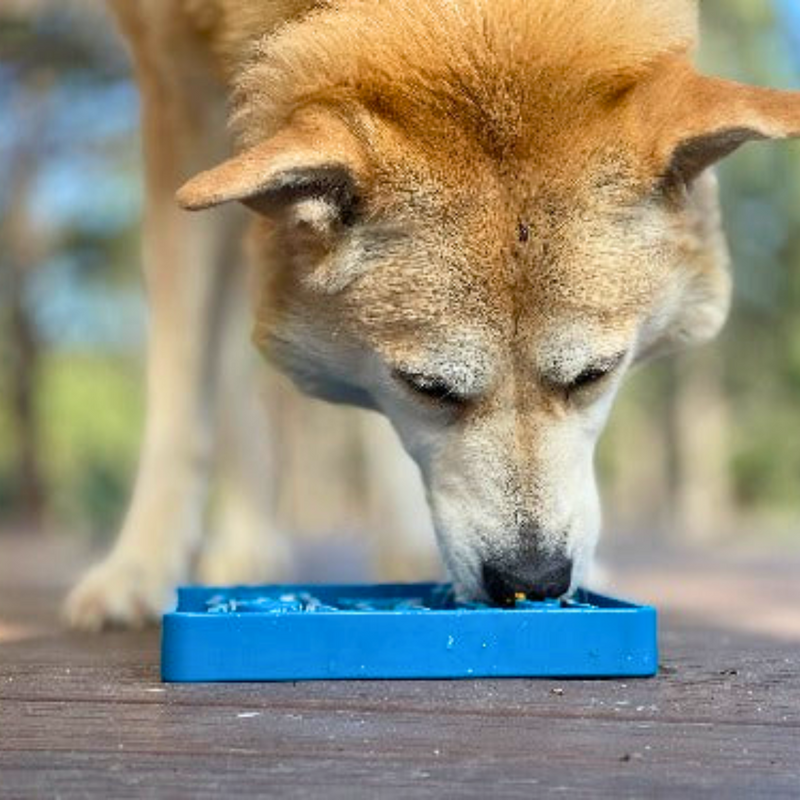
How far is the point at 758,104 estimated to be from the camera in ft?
7.95

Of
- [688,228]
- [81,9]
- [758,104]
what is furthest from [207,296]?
[81,9]

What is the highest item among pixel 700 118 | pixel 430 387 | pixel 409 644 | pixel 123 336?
pixel 123 336

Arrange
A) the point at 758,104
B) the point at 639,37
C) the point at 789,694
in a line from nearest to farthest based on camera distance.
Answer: the point at 789,694 → the point at 758,104 → the point at 639,37

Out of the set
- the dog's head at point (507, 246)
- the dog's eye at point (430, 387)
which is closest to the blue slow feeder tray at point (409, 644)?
the dog's head at point (507, 246)

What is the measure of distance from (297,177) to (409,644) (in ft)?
Result: 2.41

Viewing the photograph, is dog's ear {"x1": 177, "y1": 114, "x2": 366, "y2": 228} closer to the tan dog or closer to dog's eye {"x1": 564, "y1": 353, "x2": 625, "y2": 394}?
the tan dog

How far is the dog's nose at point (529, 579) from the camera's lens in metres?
2.49

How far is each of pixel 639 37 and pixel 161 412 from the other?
1.35 meters

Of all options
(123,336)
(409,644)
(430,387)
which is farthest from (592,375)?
(123,336)

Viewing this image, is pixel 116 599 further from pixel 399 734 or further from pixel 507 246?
pixel 399 734

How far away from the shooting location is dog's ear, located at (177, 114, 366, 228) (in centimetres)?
224

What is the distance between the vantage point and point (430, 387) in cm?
261

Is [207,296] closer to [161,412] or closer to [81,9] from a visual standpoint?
[161,412]

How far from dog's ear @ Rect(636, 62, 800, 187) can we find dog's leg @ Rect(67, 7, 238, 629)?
41.2 inches
